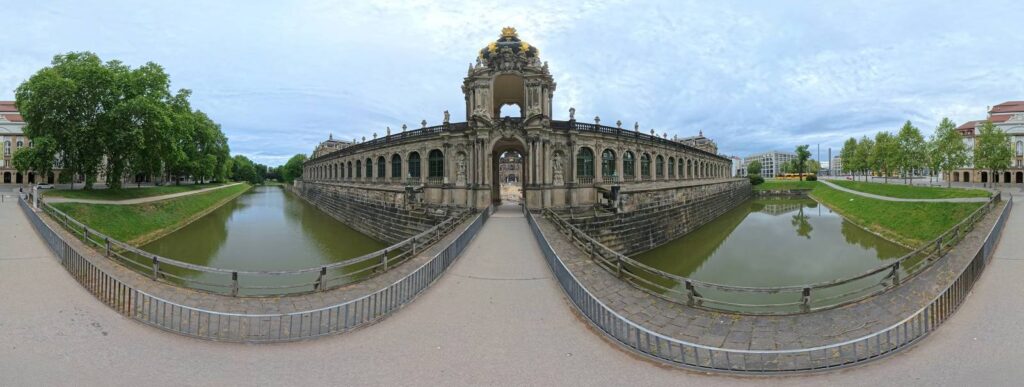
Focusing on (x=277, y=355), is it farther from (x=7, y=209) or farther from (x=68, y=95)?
(x=68, y=95)

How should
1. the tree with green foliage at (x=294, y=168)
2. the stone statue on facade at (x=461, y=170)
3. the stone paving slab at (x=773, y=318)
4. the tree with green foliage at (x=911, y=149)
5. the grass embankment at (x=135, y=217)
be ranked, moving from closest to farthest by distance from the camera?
the stone paving slab at (x=773, y=318), the grass embankment at (x=135, y=217), the stone statue on facade at (x=461, y=170), the tree with green foliage at (x=911, y=149), the tree with green foliage at (x=294, y=168)

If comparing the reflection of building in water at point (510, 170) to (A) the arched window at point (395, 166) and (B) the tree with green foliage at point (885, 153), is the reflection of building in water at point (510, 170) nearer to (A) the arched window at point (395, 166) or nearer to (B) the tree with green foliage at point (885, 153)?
(A) the arched window at point (395, 166)

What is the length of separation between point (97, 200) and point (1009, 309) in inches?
1523

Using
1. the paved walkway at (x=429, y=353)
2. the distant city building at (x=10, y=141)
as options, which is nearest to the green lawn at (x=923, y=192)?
the paved walkway at (x=429, y=353)

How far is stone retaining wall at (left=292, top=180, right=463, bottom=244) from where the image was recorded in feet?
69.3

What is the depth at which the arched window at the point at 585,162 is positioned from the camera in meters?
23.4

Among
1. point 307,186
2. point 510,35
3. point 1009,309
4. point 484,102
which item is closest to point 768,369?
point 1009,309

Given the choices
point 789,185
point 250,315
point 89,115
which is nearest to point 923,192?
point 789,185

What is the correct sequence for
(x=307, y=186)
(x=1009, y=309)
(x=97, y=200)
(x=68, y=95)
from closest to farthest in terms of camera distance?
(x=1009, y=309) → (x=68, y=95) → (x=97, y=200) → (x=307, y=186)

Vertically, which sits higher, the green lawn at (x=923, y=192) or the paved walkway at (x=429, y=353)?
the green lawn at (x=923, y=192)

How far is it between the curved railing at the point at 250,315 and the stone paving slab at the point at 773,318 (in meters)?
3.94

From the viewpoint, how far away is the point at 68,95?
21797 mm

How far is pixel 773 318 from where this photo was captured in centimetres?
665

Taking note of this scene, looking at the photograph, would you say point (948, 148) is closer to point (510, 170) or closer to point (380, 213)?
point (380, 213)
